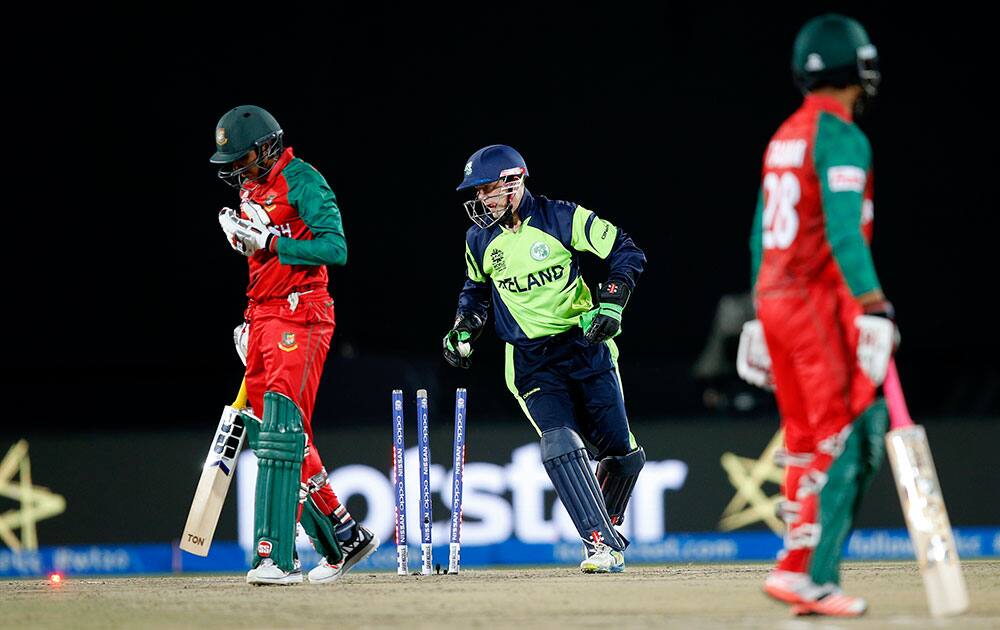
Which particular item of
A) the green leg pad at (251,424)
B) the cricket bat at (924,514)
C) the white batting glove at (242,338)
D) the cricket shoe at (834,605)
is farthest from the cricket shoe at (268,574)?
the cricket bat at (924,514)

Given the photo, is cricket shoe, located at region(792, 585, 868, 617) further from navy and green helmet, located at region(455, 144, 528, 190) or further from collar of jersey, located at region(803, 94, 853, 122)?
navy and green helmet, located at region(455, 144, 528, 190)

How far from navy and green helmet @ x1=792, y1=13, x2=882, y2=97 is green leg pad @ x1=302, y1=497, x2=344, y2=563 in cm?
260

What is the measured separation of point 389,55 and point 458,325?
17.0 ft

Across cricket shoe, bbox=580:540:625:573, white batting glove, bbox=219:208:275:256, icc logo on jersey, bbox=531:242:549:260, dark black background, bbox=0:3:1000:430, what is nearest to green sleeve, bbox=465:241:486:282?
icc logo on jersey, bbox=531:242:549:260

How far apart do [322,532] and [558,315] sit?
49.4 inches

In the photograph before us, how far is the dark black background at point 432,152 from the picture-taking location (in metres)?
10.6

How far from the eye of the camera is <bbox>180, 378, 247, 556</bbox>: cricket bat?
5.73 meters

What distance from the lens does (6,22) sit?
11.0m

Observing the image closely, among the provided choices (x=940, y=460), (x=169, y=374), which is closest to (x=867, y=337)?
(x=940, y=460)

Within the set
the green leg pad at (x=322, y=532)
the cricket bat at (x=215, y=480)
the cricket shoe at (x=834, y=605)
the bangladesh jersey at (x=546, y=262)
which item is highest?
the bangladesh jersey at (x=546, y=262)

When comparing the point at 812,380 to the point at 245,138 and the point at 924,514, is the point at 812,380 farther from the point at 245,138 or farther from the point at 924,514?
the point at 245,138

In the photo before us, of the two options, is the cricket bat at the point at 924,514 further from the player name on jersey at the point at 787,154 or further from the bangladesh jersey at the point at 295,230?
the bangladesh jersey at the point at 295,230

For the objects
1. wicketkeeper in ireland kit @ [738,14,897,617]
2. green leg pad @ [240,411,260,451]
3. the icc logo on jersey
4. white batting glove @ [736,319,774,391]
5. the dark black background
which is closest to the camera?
wicketkeeper in ireland kit @ [738,14,897,617]

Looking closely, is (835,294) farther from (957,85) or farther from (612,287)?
(957,85)
